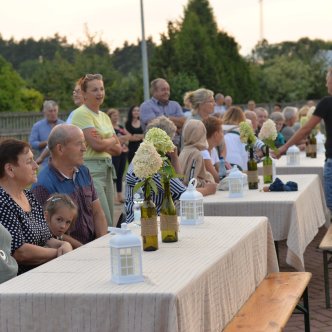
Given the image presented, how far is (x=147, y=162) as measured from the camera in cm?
464

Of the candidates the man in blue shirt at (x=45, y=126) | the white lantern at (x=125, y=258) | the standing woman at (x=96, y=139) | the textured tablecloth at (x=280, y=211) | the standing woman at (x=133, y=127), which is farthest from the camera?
the standing woman at (x=133, y=127)

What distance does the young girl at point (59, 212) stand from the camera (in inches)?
221

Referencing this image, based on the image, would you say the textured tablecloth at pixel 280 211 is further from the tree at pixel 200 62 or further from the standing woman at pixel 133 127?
the tree at pixel 200 62

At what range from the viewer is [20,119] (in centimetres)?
2381

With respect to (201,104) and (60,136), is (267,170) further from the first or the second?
(60,136)

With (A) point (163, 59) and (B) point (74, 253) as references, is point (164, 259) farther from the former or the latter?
(A) point (163, 59)

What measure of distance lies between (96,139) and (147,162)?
317 centimetres

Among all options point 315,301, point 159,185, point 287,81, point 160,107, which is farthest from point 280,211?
point 287,81

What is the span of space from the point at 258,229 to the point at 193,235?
53 centimetres

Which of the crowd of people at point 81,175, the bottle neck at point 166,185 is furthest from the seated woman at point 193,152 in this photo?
the bottle neck at point 166,185

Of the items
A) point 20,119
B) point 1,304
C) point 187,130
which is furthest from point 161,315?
point 20,119

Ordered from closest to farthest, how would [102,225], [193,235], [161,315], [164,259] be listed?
[161,315] → [164,259] → [193,235] → [102,225]

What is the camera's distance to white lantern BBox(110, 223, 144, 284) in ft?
12.9

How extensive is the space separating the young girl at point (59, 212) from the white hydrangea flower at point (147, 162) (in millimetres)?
1056
